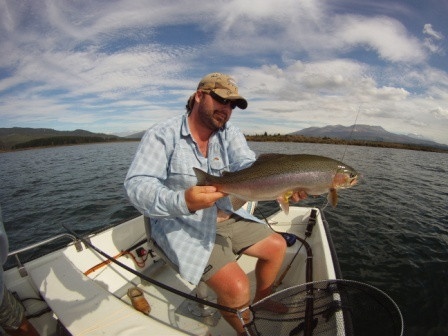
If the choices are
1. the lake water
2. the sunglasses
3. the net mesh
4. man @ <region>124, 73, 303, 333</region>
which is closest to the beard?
man @ <region>124, 73, 303, 333</region>

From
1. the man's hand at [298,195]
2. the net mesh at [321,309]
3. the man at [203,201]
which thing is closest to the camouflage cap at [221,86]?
the man at [203,201]

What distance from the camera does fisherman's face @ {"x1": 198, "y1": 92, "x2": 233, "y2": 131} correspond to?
342 centimetres

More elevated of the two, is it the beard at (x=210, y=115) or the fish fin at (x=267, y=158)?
the beard at (x=210, y=115)

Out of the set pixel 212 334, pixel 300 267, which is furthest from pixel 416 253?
pixel 212 334

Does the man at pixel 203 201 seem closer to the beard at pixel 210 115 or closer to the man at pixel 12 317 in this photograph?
the beard at pixel 210 115

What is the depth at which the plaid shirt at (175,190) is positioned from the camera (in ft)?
9.27

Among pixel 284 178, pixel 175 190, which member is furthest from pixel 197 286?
pixel 284 178

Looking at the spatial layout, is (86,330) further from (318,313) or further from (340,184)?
(340,184)

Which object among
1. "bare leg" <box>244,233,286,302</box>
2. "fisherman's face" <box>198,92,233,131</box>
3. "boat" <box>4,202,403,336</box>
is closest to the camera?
"boat" <box>4,202,403,336</box>

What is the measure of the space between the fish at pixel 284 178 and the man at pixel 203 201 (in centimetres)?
36

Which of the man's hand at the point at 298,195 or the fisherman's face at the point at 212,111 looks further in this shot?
the man's hand at the point at 298,195

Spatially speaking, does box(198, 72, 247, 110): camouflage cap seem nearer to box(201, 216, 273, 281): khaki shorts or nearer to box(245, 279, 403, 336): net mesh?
box(201, 216, 273, 281): khaki shorts

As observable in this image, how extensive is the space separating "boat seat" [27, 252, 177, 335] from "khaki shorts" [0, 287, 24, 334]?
10.8 inches

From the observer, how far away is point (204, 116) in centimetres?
351
